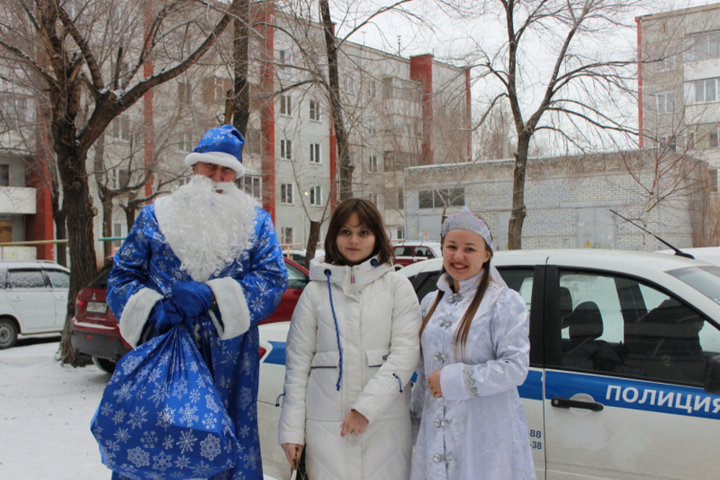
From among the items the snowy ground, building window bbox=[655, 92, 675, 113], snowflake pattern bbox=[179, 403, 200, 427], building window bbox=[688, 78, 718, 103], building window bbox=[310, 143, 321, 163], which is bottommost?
the snowy ground

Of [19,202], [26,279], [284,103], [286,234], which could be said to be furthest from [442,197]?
[19,202]

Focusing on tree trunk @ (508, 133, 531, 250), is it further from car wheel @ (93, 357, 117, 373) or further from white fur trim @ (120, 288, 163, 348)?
white fur trim @ (120, 288, 163, 348)

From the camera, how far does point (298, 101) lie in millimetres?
11359

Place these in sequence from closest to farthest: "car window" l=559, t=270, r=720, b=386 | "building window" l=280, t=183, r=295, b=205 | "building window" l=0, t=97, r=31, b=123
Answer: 1. "car window" l=559, t=270, r=720, b=386
2. "building window" l=0, t=97, r=31, b=123
3. "building window" l=280, t=183, r=295, b=205

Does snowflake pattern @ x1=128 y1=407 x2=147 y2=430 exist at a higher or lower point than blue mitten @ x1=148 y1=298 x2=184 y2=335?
lower

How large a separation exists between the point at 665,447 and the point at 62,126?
8141 mm

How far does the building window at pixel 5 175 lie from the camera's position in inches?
1082

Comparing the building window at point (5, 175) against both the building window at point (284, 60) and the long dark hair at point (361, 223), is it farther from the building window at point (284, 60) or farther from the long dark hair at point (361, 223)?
the long dark hair at point (361, 223)

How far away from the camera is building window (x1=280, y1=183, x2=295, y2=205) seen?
3603 centimetres

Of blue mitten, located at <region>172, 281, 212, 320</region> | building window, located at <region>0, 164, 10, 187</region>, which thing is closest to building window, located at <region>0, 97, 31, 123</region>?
blue mitten, located at <region>172, 281, 212, 320</region>

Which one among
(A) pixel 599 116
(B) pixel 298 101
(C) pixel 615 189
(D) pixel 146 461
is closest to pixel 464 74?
(A) pixel 599 116

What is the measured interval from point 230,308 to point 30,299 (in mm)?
10561

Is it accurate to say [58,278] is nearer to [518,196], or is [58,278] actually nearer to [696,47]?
[518,196]

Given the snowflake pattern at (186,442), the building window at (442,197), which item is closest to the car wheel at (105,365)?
the snowflake pattern at (186,442)
